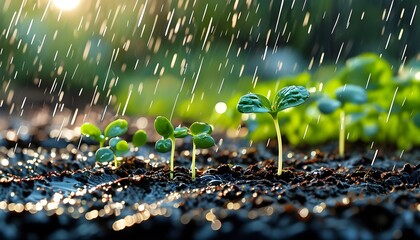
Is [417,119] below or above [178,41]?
below

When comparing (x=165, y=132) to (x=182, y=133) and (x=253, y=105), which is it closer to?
(x=182, y=133)

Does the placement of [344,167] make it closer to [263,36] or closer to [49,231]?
[49,231]

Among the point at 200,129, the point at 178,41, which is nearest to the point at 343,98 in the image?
the point at 200,129

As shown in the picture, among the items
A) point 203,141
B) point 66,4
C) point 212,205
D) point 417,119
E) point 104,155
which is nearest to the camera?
point 212,205

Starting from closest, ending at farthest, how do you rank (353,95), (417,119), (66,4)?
(353,95) → (417,119) → (66,4)

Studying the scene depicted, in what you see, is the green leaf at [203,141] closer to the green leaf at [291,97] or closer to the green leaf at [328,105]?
the green leaf at [291,97]

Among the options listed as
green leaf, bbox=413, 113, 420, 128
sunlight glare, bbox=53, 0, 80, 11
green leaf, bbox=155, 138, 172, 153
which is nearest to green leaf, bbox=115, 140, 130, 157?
green leaf, bbox=155, 138, 172, 153

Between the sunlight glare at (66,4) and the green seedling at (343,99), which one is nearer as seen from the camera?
the green seedling at (343,99)

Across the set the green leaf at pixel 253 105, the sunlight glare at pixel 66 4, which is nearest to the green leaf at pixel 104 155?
the green leaf at pixel 253 105

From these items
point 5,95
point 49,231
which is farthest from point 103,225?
point 5,95
